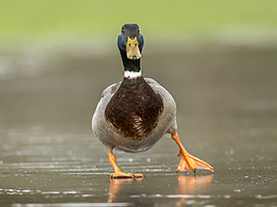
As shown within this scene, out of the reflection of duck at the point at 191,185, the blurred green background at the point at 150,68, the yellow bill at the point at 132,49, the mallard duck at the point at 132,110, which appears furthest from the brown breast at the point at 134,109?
the blurred green background at the point at 150,68

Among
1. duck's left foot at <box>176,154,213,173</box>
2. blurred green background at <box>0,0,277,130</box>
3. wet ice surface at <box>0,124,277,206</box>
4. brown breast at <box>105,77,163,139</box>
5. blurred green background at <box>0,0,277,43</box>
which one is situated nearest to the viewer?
wet ice surface at <box>0,124,277,206</box>

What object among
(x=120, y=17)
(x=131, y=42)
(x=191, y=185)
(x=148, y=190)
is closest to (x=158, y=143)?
(x=131, y=42)

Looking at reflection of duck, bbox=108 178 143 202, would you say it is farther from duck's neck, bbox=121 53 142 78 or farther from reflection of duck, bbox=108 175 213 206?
duck's neck, bbox=121 53 142 78

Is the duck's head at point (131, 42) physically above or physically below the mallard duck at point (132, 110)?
above

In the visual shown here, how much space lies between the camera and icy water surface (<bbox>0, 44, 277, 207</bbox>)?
14.5 feet

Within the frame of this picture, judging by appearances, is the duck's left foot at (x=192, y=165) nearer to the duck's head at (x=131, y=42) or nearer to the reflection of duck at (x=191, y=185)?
the reflection of duck at (x=191, y=185)

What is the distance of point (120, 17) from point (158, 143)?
25158 millimetres

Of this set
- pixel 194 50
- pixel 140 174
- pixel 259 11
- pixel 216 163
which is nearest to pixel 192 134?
pixel 216 163

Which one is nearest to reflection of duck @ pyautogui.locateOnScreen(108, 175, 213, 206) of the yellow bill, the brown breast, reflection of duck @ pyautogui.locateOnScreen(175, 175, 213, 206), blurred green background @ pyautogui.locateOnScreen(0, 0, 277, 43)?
reflection of duck @ pyautogui.locateOnScreen(175, 175, 213, 206)

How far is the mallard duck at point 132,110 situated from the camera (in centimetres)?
507

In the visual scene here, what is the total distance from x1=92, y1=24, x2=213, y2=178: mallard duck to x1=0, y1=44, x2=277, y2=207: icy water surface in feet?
1.32

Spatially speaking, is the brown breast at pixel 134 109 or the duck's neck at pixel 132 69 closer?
the brown breast at pixel 134 109

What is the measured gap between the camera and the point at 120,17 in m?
32.8

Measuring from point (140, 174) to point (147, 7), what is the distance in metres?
29.8
